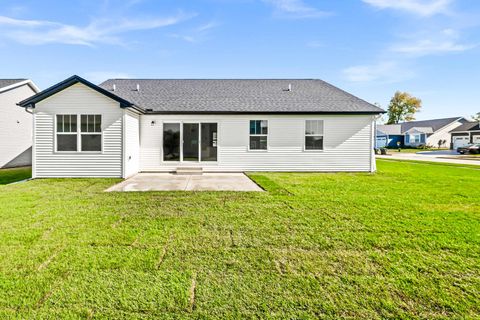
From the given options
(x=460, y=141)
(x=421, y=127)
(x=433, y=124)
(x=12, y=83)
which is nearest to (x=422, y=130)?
(x=421, y=127)

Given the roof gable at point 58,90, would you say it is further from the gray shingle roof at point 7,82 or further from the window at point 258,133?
the gray shingle roof at point 7,82

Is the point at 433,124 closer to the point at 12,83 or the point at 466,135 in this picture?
the point at 466,135

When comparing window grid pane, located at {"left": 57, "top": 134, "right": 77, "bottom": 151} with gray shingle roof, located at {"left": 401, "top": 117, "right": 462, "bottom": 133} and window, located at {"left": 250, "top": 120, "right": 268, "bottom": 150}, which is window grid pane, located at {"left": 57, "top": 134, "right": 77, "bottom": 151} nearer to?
window, located at {"left": 250, "top": 120, "right": 268, "bottom": 150}

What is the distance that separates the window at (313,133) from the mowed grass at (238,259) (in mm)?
6179

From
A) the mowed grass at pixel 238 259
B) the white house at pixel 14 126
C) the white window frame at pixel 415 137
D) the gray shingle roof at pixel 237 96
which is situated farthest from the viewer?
the white window frame at pixel 415 137

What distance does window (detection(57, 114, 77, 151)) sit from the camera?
32.0 ft

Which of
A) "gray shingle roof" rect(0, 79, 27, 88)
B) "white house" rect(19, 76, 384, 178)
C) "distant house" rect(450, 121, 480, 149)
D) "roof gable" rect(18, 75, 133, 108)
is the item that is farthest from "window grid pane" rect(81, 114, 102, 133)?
"distant house" rect(450, 121, 480, 149)

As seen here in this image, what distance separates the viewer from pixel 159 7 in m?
11.7

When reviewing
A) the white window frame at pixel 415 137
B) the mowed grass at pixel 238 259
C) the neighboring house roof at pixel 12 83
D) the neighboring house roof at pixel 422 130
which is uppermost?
the neighboring house roof at pixel 422 130

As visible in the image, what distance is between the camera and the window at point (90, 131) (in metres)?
9.83

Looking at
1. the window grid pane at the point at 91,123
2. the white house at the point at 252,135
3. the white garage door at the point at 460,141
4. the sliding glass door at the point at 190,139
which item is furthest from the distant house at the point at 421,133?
the window grid pane at the point at 91,123

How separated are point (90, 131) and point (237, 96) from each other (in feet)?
22.9

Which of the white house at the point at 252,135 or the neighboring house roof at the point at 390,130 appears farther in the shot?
the neighboring house roof at the point at 390,130

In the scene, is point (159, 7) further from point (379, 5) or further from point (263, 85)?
point (379, 5)
